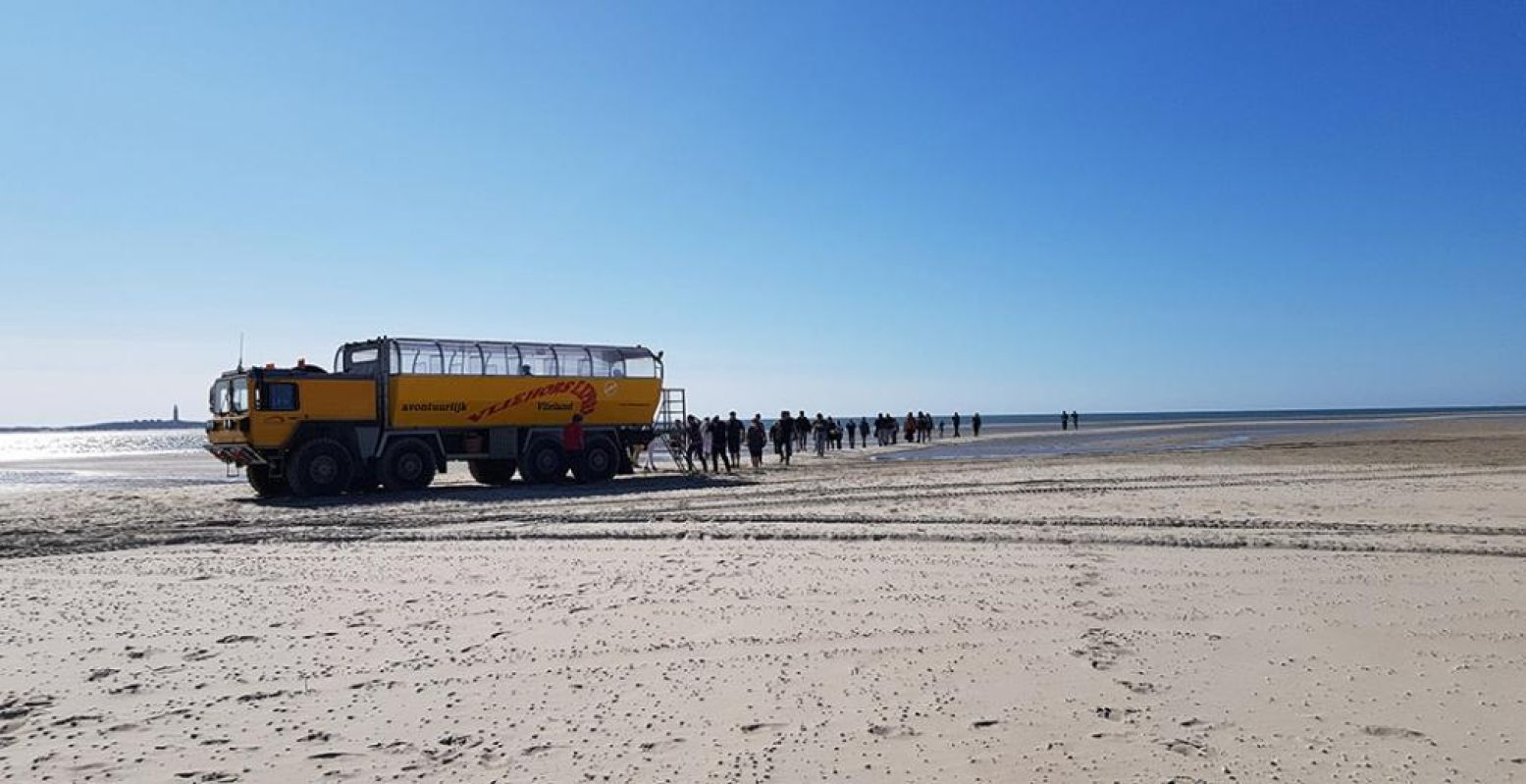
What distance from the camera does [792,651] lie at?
7125 millimetres

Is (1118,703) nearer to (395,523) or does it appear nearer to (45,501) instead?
(395,523)

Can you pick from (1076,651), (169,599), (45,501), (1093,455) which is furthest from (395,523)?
(1093,455)

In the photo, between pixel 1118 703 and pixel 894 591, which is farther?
pixel 894 591

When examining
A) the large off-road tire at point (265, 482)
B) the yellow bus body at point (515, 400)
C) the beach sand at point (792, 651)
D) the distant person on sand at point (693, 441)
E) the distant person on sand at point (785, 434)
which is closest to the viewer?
the beach sand at point (792, 651)

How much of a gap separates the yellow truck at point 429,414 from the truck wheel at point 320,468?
2cm

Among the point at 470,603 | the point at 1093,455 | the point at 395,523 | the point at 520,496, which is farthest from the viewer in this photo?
the point at 1093,455

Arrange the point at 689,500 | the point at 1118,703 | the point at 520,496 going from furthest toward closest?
1. the point at 520,496
2. the point at 689,500
3. the point at 1118,703

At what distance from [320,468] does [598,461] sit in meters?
6.35

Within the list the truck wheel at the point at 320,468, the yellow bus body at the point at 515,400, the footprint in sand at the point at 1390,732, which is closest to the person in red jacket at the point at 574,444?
the yellow bus body at the point at 515,400

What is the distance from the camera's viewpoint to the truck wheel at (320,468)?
21406 mm

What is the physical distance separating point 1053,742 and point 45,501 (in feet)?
77.7

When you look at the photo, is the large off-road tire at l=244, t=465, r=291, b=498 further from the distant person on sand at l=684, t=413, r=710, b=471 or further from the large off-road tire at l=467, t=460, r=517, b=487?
the distant person on sand at l=684, t=413, r=710, b=471

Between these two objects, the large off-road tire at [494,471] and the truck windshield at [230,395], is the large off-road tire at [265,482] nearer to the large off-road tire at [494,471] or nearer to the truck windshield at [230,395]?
the truck windshield at [230,395]

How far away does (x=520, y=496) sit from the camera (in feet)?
69.9
